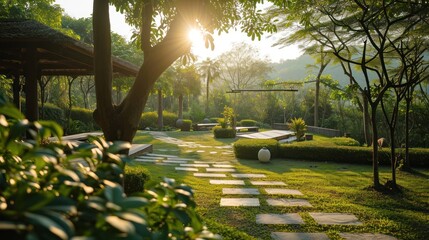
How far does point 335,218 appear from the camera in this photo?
500cm

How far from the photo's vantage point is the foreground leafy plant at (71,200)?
823 mm

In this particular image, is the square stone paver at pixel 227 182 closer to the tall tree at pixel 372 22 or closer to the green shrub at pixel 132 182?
the green shrub at pixel 132 182

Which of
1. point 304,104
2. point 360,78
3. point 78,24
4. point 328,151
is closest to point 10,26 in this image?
point 328,151

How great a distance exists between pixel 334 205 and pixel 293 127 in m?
12.7

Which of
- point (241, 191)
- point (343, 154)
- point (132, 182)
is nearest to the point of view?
point (132, 182)

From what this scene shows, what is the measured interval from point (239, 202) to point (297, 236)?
1779 mm

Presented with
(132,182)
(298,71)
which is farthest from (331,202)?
(298,71)

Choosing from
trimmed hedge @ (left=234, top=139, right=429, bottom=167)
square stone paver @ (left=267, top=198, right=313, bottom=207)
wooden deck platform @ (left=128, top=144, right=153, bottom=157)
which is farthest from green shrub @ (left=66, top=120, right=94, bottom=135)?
square stone paver @ (left=267, top=198, right=313, bottom=207)

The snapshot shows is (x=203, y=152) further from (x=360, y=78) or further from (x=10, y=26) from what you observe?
(x=360, y=78)

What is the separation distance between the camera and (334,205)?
5746mm

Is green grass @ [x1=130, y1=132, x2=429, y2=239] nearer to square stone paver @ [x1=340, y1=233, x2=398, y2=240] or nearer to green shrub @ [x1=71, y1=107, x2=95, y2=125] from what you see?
square stone paver @ [x1=340, y1=233, x2=398, y2=240]

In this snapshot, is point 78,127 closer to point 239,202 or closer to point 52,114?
point 52,114

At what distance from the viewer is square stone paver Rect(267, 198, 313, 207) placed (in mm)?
Result: 5742

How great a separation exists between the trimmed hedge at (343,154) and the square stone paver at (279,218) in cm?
745
